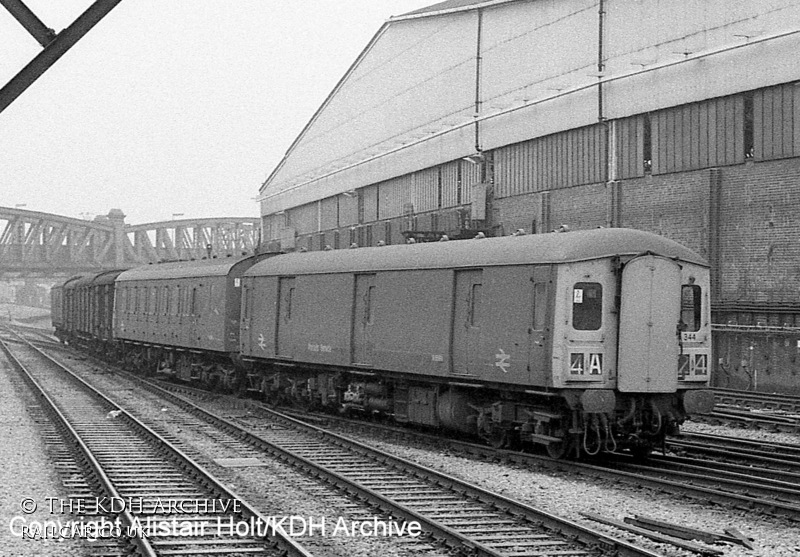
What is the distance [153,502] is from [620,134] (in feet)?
71.6

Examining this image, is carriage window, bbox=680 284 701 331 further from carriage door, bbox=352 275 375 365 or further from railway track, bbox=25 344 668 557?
carriage door, bbox=352 275 375 365

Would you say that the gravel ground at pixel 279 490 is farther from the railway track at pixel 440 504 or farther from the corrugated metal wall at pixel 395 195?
the corrugated metal wall at pixel 395 195

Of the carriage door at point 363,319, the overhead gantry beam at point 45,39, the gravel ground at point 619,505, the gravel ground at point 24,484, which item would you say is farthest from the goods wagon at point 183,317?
the overhead gantry beam at point 45,39

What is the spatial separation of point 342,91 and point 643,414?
3924 centimetres

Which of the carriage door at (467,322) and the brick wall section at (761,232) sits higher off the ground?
the brick wall section at (761,232)

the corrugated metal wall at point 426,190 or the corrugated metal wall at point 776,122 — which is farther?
the corrugated metal wall at point 426,190

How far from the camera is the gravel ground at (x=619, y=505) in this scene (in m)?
9.51

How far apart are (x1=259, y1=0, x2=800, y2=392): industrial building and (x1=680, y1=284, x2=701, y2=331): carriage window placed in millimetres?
5205

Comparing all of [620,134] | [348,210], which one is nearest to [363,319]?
[620,134]

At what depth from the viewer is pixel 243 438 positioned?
1752 centimetres

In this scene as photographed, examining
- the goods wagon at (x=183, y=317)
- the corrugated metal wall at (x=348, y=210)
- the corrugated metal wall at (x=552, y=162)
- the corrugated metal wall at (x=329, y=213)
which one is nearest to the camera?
the goods wagon at (x=183, y=317)

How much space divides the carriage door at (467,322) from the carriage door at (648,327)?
2.30 m

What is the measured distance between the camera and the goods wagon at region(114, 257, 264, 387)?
2566 cm

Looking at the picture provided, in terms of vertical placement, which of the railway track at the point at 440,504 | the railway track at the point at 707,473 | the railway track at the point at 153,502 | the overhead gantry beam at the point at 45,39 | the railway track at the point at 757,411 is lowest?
the railway track at the point at 153,502
